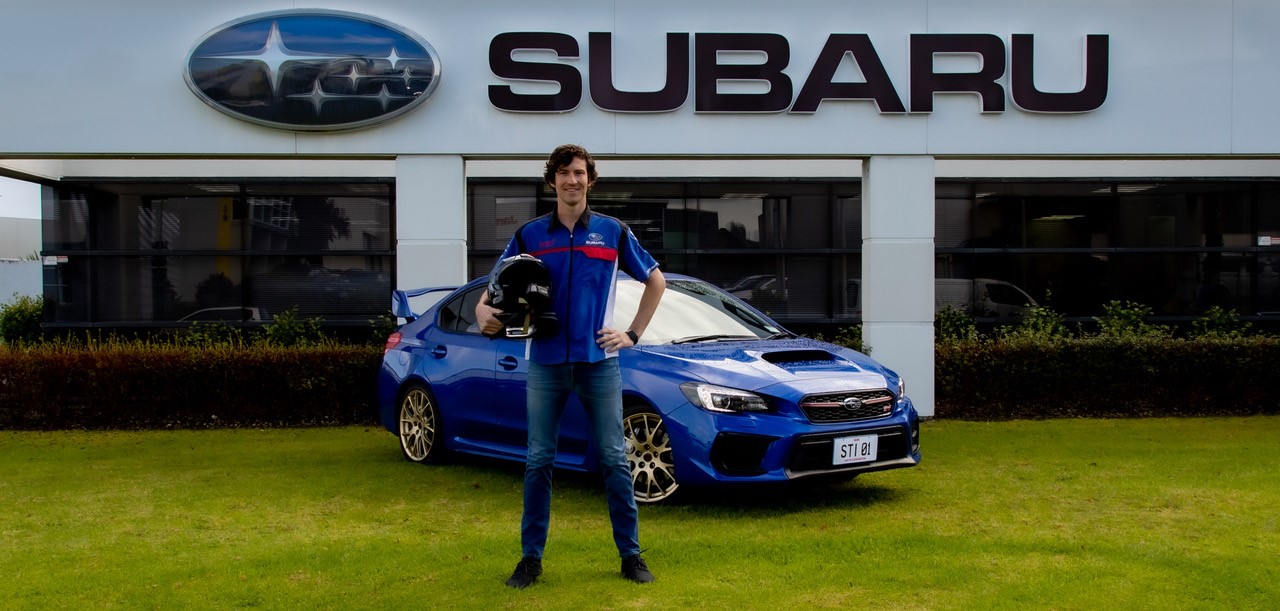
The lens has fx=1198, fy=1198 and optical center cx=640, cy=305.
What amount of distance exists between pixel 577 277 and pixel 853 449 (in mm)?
2494

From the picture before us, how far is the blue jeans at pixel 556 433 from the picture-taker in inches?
210

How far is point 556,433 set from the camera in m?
5.33

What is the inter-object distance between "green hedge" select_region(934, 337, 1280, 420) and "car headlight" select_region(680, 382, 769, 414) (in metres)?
5.20

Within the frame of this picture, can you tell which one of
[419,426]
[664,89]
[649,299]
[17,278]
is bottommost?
[419,426]

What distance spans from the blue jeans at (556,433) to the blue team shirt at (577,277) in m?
0.09

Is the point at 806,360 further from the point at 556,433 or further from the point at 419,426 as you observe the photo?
the point at 419,426

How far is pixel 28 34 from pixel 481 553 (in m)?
7.85

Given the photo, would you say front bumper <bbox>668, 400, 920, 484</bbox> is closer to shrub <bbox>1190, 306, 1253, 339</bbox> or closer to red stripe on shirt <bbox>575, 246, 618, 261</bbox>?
red stripe on shirt <bbox>575, 246, 618, 261</bbox>

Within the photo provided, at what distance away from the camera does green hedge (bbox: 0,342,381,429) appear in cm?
1141

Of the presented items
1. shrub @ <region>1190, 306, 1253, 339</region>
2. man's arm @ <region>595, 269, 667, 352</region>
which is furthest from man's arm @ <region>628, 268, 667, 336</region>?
shrub @ <region>1190, 306, 1253, 339</region>

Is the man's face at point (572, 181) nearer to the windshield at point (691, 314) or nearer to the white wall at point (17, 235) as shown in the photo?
the windshield at point (691, 314)

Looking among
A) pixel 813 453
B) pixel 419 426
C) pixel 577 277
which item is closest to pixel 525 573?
pixel 577 277

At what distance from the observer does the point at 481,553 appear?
239 inches

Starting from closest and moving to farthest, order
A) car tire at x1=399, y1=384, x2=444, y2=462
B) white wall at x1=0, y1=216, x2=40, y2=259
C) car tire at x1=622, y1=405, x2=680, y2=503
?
car tire at x1=622, y1=405, x2=680, y2=503, car tire at x1=399, y1=384, x2=444, y2=462, white wall at x1=0, y1=216, x2=40, y2=259
